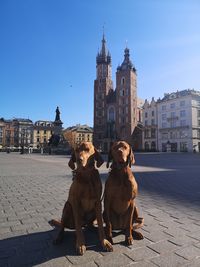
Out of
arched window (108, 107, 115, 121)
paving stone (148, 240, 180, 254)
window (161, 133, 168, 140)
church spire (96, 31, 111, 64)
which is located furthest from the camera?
church spire (96, 31, 111, 64)

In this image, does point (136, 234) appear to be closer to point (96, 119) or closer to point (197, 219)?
point (197, 219)

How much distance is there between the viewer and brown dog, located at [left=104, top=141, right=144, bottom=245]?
10.1 feet

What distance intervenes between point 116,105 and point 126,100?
398 cm

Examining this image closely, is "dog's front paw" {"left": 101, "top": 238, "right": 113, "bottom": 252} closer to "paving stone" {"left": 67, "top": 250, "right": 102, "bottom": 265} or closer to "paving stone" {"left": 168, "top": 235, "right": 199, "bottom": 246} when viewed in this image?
"paving stone" {"left": 67, "top": 250, "right": 102, "bottom": 265}

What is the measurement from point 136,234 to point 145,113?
72686 mm

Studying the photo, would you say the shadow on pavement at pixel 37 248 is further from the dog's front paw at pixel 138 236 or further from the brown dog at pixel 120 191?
the dog's front paw at pixel 138 236

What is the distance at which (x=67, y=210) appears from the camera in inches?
128

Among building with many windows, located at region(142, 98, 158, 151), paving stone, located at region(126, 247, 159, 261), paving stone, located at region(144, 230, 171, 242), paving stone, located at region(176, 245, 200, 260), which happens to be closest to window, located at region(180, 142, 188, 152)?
building with many windows, located at region(142, 98, 158, 151)

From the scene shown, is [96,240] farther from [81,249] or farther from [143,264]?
A: [143,264]

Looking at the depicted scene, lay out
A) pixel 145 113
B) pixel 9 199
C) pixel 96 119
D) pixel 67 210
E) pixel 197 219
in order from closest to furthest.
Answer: pixel 67 210
pixel 197 219
pixel 9 199
pixel 145 113
pixel 96 119

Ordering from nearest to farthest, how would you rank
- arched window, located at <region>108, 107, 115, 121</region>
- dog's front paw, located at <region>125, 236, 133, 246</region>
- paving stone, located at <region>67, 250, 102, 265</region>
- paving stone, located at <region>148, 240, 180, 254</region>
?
paving stone, located at <region>67, 250, 102, 265</region> → paving stone, located at <region>148, 240, 180, 254</region> → dog's front paw, located at <region>125, 236, 133, 246</region> → arched window, located at <region>108, 107, 115, 121</region>

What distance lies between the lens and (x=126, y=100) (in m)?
76.3

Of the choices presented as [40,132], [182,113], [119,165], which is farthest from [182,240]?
[40,132]

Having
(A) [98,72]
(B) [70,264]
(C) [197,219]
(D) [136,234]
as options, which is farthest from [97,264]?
(A) [98,72]
